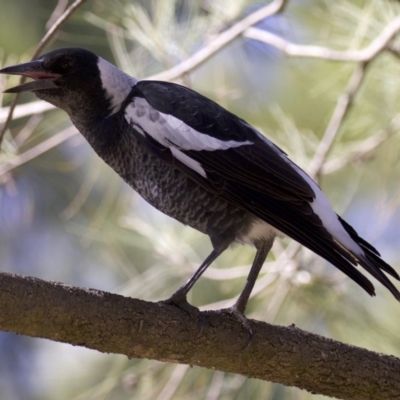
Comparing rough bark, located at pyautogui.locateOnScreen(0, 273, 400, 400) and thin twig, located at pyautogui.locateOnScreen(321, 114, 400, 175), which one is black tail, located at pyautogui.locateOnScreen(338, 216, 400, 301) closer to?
rough bark, located at pyautogui.locateOnScreen(0, 273, 400, 400)

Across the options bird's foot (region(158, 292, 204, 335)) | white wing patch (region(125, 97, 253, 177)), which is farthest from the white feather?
bird's foot (region(158, 292, 204, 335))

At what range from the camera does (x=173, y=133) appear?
230 centimetres

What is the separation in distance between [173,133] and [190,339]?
2.06 ft

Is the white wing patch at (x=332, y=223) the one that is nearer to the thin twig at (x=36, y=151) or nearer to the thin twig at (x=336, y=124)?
the thin twig at (x=336, y=124)

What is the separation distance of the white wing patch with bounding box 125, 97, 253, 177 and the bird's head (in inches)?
3.9

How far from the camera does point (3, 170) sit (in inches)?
103

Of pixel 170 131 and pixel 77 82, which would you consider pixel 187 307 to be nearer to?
pixel 170 131

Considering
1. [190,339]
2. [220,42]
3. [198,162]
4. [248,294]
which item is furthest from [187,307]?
[220,42]

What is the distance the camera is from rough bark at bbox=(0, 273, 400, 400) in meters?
1.74

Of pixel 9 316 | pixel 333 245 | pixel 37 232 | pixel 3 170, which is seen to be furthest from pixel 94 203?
pixel 9 316

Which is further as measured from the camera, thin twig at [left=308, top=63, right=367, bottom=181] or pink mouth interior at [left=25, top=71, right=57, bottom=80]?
thin twig at [left=308, top=63, right=367, bottom=181]

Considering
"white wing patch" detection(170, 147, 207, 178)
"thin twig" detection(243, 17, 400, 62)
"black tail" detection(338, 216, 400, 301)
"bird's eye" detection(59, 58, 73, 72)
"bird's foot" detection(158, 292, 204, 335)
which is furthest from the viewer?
"thin twig" detection(243, 17, 400, 62)

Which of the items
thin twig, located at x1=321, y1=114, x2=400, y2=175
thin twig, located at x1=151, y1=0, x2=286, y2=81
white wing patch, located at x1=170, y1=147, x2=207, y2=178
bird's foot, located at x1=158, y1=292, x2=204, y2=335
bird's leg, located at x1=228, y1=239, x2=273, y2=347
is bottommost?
bird's foot, located at x1=158, y1=292, x2=204, y2=335

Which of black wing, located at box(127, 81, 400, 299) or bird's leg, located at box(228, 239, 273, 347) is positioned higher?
black wing, located at box(127, 81, 400, 299)
